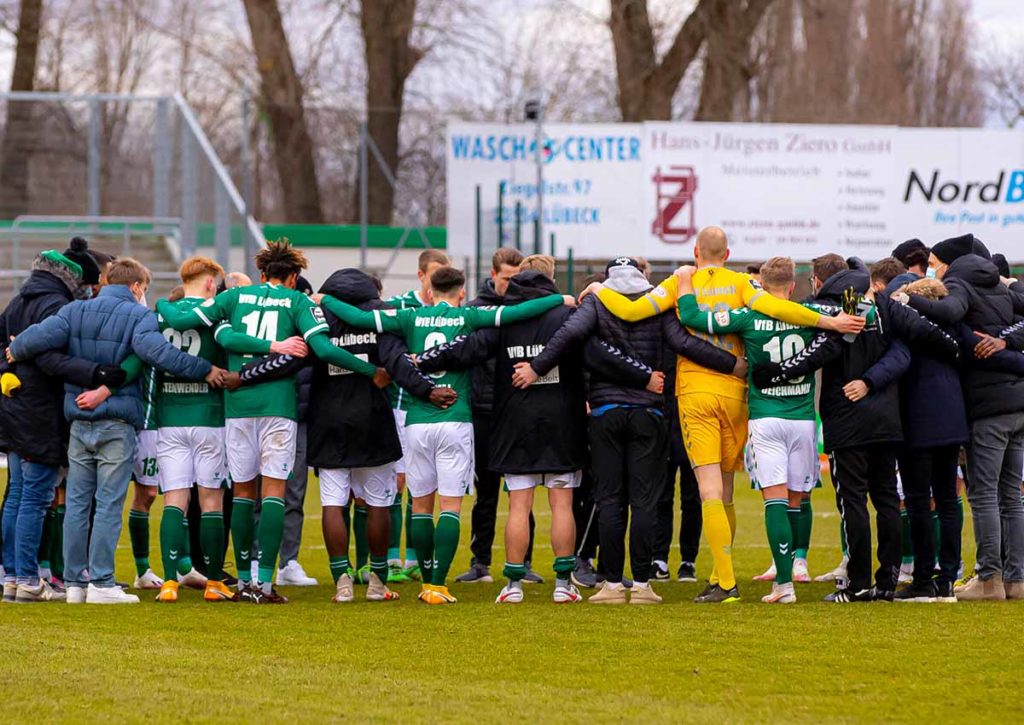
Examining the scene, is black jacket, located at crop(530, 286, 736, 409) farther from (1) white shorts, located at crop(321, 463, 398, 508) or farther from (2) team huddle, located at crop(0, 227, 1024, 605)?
(1) white shorts, located at crop(321, 463, 398, 508)

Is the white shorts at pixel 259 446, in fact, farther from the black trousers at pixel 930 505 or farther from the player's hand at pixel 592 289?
the black trousers at pixel 930 505

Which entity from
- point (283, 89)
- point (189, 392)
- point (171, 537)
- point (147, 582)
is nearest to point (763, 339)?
point (189, 392)

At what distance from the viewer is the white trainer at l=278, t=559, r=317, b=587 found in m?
10.9

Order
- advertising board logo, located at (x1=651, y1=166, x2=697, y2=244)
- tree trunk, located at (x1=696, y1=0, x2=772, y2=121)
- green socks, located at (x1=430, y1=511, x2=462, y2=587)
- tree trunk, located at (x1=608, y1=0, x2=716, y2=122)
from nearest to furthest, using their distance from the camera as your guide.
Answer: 1. green socks, located at (x1=430, y1=511, x2=462, y2=587)
2. advertising board logo, located at (x1=651, y1=166, x2=697, y2=244)
3. tree trunk, located at (x1=608, y1=0, x2=716, y2=122)
4. tree trunk, located at (x1=696, y1=0, x2=772, y2=121)

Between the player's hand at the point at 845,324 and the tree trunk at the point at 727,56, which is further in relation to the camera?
the tree trunk at the point at 727,56

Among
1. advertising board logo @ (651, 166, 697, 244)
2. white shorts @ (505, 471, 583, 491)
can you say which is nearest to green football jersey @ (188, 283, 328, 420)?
white shorts @ (505, 471, 583, 491)

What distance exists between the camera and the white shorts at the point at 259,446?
9.37 metres

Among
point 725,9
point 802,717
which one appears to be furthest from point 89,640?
point 725,9

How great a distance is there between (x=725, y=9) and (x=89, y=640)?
2577cm

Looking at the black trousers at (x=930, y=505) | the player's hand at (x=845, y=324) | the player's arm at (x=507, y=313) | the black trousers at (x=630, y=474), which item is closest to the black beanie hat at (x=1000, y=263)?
the black trousers at (x=930, y=505)

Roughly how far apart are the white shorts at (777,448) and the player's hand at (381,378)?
217cm

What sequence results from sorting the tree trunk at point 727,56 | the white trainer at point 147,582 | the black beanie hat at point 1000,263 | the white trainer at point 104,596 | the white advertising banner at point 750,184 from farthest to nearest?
the tree trunk at point 727,56
the white advertising banner at point 750,184
the white trainer at point 147,582
the black beanie hat at point 1000,263
the white trainer at point 104,596

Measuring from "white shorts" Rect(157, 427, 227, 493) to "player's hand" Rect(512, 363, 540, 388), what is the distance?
1.87 metres

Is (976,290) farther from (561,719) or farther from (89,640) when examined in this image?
(89,640)
